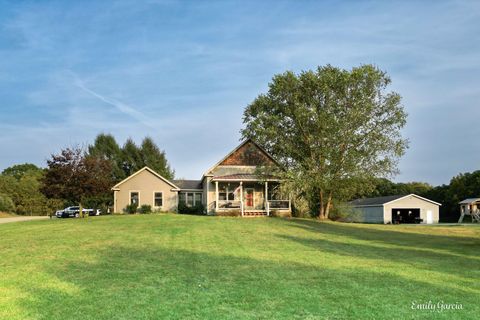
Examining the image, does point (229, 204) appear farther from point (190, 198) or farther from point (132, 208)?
point (132, 208)

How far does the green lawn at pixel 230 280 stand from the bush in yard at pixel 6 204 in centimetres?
4960

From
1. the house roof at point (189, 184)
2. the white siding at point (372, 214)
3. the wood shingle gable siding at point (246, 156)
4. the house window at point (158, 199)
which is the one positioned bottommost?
the white siding at point (372, 214)

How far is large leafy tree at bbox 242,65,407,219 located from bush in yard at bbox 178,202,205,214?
955cm

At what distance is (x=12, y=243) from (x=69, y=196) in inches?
756

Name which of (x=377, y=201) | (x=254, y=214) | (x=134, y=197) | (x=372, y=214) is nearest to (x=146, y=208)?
(x=134, y=197)

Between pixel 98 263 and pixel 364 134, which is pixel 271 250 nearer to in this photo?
pixel 98 263

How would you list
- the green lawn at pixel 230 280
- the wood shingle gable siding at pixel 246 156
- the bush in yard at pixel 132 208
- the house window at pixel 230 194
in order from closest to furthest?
the green lawn at pixel 230 280, the wood shingle gable siding at pixel 246 156, the house window at pixel 230 194, the bush in yard at pixel 132 208

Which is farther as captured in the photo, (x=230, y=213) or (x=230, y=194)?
(x=230, y=194)

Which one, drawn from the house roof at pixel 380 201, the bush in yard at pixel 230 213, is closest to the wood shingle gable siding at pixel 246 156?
the bush in yard at pixel 230 213

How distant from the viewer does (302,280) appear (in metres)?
10.0

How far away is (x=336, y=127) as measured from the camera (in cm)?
3544

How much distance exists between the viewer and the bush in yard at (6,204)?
60.7 m

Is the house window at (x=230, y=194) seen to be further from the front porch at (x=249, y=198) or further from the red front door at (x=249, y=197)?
the red front door at (x=249, y=197)

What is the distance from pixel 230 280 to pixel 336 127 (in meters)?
27.0
